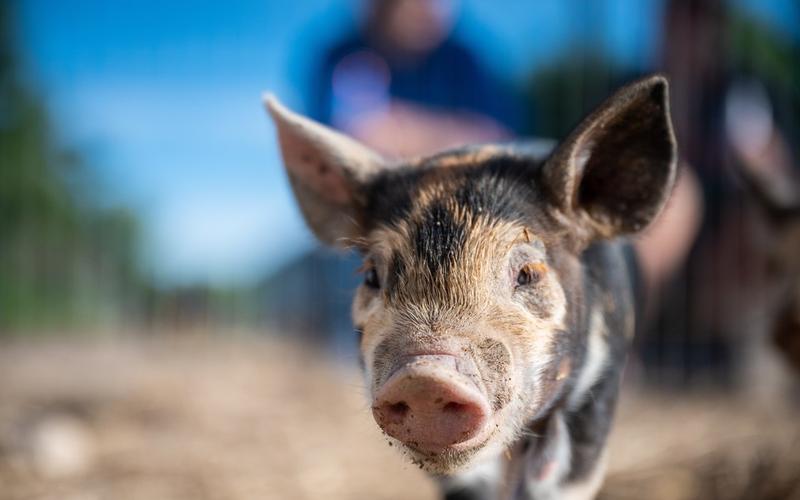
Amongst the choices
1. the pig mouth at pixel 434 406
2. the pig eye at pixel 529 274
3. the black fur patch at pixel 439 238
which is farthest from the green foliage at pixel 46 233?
the pig mouth at pixel 434 406

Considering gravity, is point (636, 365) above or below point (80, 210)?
below

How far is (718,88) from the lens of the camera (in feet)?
22.0

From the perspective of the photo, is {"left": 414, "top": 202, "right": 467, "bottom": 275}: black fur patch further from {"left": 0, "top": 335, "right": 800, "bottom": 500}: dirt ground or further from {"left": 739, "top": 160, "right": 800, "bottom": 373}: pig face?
{"left": 739, "top": 160, "right": 800, "bottom": 373}: pig face

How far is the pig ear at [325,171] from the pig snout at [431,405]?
0.94m

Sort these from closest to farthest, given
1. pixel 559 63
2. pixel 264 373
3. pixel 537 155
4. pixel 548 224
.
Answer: pixel 548 224 → pixel 537 155 → pixel 559 63 → pixel 264 373

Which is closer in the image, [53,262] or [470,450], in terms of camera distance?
[470,450]

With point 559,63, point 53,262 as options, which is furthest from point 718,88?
point 53,262

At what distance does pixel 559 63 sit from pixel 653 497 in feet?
16.6

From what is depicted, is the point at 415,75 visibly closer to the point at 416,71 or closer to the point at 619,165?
the point at 416,71

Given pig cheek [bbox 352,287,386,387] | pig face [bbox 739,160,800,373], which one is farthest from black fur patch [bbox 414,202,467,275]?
pig face [bbox 739,160,800,373]

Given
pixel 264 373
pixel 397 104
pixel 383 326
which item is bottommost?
pixel 264 373

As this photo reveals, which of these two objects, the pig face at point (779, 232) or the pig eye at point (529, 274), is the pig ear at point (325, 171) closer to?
the pig eye at point (529, 274)

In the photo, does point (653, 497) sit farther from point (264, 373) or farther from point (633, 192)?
point (264, 373)

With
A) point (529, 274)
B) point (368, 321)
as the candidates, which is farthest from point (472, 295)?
point (368, 321)
